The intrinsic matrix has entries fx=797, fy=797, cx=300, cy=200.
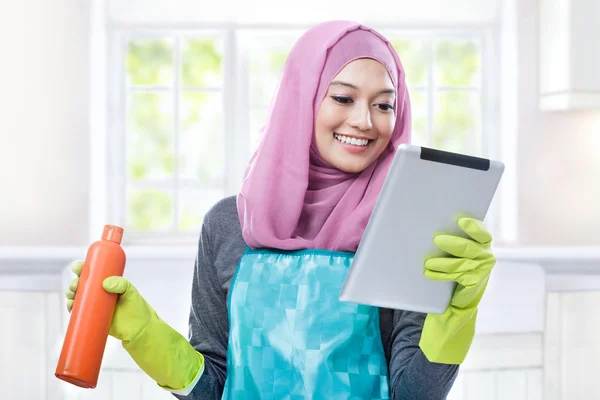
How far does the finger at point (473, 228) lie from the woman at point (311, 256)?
0.25 meters

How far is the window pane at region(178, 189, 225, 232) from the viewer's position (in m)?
2.85

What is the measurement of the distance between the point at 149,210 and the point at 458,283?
1.93 meters

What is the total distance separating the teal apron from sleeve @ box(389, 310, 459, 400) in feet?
0.11

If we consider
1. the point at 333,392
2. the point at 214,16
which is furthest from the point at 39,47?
the point at 333,392

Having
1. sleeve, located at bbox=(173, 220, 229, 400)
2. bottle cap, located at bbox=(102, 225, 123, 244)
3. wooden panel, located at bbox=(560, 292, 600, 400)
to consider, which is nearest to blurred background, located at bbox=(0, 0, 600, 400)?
wooden panel, located at bbox=(560, 292, 600, 400)

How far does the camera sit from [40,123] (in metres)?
2.54

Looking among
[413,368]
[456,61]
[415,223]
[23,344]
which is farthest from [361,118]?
[456,61]

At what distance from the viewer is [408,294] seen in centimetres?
103

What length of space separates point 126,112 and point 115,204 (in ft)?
1.07

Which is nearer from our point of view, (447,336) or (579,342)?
(447,336)

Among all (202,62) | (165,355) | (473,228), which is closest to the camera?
(473,228)

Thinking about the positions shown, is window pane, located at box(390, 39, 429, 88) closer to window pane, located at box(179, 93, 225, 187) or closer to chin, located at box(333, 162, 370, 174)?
window pane, located at box(179, 93, 225, 187)

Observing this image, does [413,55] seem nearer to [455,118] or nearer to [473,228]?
[455,118]

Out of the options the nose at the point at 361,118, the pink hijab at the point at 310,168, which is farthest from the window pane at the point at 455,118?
the nose at the point at 361,118
